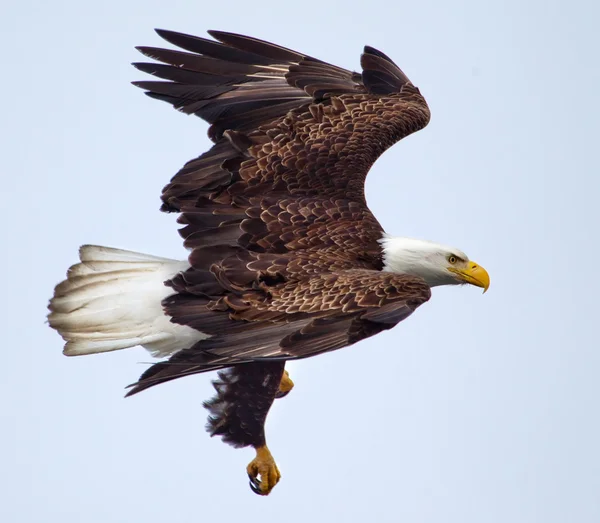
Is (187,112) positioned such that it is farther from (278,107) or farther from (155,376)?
(155,376)

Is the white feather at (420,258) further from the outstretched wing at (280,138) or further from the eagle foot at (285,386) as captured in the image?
the eagle foot at (285,386)

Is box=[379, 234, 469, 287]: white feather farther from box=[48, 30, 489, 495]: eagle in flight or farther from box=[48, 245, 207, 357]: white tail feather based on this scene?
box=[48, 245, 207, 357]: white tail feather

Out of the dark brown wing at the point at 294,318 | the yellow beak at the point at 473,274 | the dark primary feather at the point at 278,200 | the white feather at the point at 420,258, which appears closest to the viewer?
the dark brown wing at the point at 294,318

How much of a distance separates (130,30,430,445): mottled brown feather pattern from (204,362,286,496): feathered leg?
1 centimetres

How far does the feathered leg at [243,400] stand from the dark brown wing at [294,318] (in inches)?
33.4

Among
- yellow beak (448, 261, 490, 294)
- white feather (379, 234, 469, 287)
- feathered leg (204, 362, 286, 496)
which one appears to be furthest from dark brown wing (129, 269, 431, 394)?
yellow beak (448, 261, 490, 294)

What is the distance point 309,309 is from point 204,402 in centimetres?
160

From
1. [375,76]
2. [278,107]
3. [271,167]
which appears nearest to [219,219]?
[271,167]

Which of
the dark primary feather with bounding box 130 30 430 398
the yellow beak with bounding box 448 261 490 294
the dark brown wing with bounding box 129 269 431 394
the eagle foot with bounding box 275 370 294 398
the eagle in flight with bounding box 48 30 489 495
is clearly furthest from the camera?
the eagle foot with bounding box 275 370 294 398

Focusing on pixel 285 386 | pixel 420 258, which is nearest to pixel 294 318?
pixel 420 258

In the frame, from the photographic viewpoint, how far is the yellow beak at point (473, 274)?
368 inches

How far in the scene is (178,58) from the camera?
9.71 metres

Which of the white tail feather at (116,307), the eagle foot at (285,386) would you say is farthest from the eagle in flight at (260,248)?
the eagle foot at (285,386)

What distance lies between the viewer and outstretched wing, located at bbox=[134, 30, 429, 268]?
8773 mm
